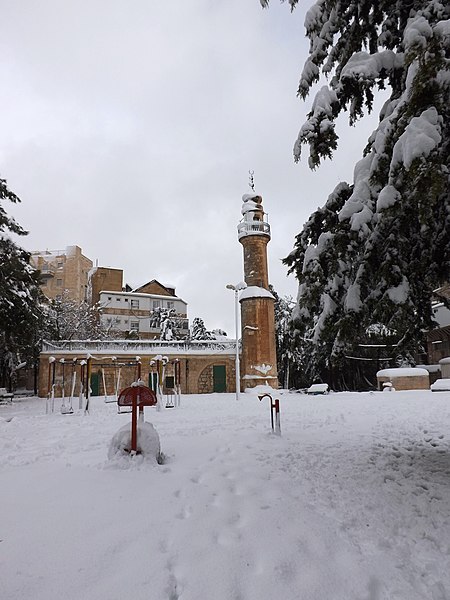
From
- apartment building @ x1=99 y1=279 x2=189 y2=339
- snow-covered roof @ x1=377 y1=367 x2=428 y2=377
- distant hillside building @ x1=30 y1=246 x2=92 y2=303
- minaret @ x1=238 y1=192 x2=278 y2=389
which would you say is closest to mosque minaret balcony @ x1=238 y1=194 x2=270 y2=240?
minaret @ x1=238 y1=192 x2=278 y2=389

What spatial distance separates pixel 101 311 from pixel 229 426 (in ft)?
160

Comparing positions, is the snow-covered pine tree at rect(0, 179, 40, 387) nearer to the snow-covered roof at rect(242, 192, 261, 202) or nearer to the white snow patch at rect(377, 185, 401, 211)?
the white snow patch at rect(377, 185, 401, 211)

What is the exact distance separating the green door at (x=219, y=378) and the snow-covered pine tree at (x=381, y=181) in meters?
28.1

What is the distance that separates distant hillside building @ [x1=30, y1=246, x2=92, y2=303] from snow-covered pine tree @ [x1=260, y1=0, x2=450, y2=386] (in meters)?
67.4

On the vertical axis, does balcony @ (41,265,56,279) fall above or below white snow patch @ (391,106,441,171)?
above

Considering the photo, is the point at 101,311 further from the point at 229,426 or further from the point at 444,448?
the point at 444,448

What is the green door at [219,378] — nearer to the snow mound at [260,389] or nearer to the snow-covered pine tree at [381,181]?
the snow mound at [260,389]

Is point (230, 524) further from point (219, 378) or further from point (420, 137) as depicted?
point (219, 378)

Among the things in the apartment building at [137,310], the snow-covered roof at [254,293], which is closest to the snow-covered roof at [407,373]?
the snow-covered roof at [254,293]

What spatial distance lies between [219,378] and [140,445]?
27993 mm

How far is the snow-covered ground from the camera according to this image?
3.12 m

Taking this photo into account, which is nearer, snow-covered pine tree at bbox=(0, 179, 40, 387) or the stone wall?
snow-covered pine tree at bbox=(0, 179, 40, 387)

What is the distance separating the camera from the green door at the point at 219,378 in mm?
34000

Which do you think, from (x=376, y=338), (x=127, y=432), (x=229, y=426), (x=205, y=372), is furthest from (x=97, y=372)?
(x=376, y=338)
